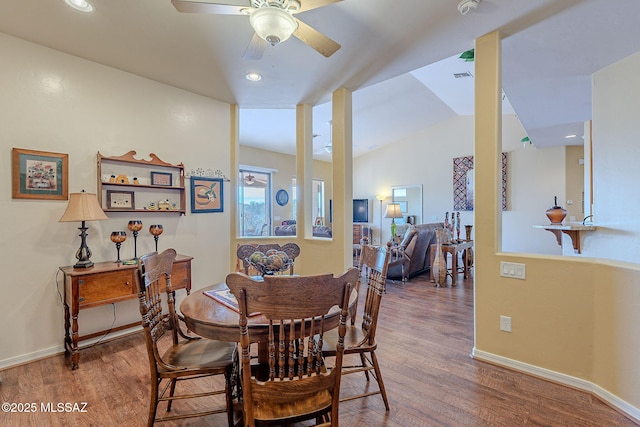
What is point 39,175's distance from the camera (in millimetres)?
2652

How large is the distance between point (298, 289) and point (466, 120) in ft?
26.8

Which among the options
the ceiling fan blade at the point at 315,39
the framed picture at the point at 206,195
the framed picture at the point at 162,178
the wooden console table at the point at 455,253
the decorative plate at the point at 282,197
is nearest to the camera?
the ceiling fan blade at the point at 315,39

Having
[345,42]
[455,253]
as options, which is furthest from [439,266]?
[345,42]

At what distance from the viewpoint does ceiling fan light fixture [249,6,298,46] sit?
5.88 ft

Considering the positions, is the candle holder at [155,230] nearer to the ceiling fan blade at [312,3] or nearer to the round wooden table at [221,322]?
the round wooden table at [221,322]

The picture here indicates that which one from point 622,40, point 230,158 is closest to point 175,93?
point 230,158

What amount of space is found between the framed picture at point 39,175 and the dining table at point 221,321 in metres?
1.98

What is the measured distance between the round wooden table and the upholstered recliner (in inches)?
146

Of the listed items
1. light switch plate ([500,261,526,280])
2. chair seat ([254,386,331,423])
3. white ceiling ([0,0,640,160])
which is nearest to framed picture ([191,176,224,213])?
white ceiling ([0,0,640,160])

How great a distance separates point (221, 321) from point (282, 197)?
6.70 m

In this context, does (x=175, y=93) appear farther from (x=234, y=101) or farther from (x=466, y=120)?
(x=466, y=120)

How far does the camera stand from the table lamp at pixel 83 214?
2.56m

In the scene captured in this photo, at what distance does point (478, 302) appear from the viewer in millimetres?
2586

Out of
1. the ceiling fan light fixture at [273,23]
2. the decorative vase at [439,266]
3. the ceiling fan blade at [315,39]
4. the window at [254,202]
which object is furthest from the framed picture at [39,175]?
the decorative vase at [439,266]
